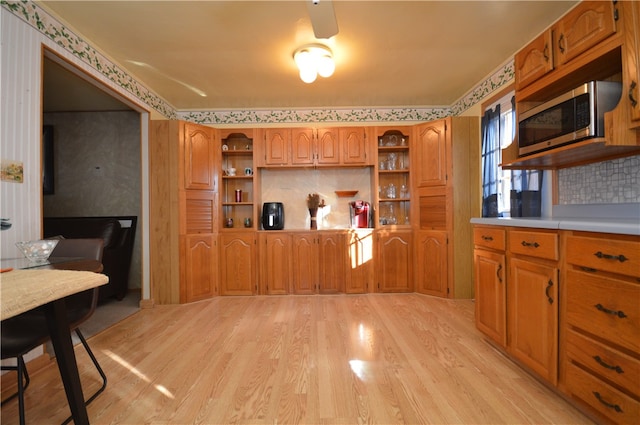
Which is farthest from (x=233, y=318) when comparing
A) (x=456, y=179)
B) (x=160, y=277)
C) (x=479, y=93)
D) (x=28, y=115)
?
(x=479, y=93)

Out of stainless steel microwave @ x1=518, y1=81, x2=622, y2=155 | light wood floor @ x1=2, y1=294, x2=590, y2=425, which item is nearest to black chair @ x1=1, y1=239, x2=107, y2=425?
light wood floor @ x1=2, y1=294, x2=590, y2=425

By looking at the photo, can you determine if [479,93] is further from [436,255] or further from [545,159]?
[436,255]

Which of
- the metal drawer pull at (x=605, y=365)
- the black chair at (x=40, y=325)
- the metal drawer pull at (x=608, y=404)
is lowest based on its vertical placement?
the metal drawer pull at (x=608, y=404)

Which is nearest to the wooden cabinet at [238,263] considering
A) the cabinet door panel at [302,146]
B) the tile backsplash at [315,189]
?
the tile backsplash at [315,189]

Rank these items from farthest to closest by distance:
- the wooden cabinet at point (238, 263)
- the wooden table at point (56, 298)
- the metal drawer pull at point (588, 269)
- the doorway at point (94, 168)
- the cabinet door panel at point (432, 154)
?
1. the doorway at point (94, 168)
2. the wooden cabinet at point (238, 263)
3. the cabinet door panel at point (432, 154)
4. the metal drawer pull at point (588, 269)
5. the wooden table at point (56, 298)

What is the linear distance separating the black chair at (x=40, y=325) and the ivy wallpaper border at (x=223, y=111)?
163cm

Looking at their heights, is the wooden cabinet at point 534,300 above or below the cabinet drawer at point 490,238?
below

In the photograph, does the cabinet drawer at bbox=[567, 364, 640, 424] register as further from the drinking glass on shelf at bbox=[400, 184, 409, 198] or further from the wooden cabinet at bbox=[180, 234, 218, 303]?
the wooden cabinet at bbox=[180, 234, 218, 303]

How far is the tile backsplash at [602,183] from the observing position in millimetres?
1708

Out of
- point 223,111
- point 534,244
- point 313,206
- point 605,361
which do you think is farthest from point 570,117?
point 223,111

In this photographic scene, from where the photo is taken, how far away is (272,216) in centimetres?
375

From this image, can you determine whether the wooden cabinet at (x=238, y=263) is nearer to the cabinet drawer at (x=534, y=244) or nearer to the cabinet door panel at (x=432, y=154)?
the cabinet door panel at (x=432, y=154)

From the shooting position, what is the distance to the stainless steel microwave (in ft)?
4.93

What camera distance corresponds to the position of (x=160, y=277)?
3293mm
